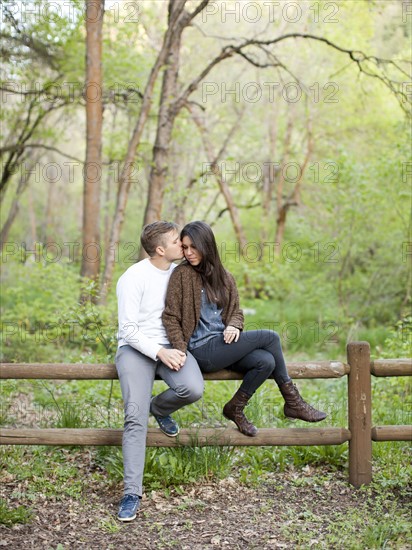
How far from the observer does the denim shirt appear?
445 cm

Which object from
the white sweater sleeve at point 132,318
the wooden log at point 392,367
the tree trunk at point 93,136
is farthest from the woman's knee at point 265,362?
the tree trunk at point 93,136

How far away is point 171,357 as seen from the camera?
423 centimetres

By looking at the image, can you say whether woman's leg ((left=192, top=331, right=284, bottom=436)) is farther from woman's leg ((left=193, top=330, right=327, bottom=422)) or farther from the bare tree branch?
the bare tree branch

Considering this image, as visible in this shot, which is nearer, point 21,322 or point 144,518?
point 144,518

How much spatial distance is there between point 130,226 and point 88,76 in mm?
15310

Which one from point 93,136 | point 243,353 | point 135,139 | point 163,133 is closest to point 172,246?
point 243,353

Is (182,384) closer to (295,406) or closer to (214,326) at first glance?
(214,326)

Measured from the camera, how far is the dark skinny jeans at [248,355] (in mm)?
4391

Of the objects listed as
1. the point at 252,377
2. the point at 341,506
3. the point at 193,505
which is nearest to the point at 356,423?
the point at 341,506

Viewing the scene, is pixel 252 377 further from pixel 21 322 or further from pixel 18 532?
pixel 21 322

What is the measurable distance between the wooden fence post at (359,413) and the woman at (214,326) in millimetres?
301

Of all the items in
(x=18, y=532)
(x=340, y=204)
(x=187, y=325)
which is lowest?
(x=18, y=532)

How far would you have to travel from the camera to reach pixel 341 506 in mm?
4453

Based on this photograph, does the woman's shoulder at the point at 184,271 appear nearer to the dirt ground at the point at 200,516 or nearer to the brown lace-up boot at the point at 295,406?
the brown lace-up boot at the point at 295,406
